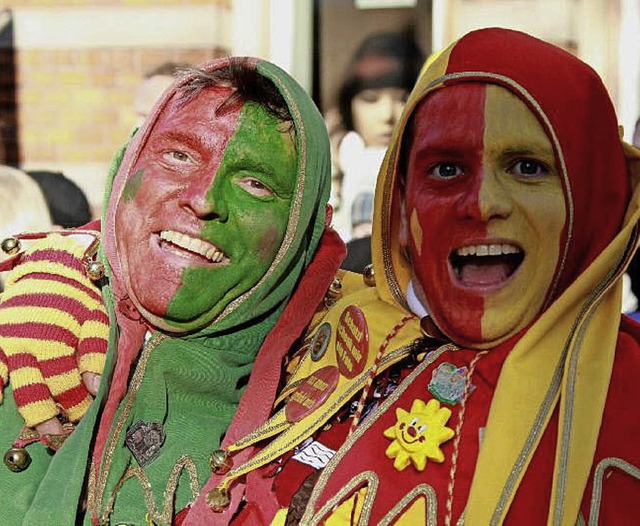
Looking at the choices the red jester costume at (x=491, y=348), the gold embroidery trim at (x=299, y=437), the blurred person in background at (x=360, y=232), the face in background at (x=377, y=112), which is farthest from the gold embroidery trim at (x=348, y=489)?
the face in background at (x=377, y=112)

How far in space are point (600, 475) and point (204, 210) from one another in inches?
40.1

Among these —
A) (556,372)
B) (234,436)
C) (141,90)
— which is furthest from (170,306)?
(141,90)

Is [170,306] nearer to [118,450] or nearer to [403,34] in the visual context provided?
[118,450]

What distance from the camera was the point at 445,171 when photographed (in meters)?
2.23

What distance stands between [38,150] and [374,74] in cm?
183

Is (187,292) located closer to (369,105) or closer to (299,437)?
(299,437)

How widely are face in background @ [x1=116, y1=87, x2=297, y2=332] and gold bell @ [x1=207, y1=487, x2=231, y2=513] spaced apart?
0.39 metres

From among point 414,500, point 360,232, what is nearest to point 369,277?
point 414,500

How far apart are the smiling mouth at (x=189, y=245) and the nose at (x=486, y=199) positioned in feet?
1.97

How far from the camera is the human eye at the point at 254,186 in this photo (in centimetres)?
244

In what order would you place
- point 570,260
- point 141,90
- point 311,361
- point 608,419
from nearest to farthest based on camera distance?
point 608,419
point 570,260
point 311,361
point 141,90

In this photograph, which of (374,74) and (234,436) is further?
(374,74)

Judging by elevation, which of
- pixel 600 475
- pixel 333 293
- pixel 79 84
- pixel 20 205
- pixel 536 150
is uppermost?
pixel 536 150

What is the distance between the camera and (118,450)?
2420mm
